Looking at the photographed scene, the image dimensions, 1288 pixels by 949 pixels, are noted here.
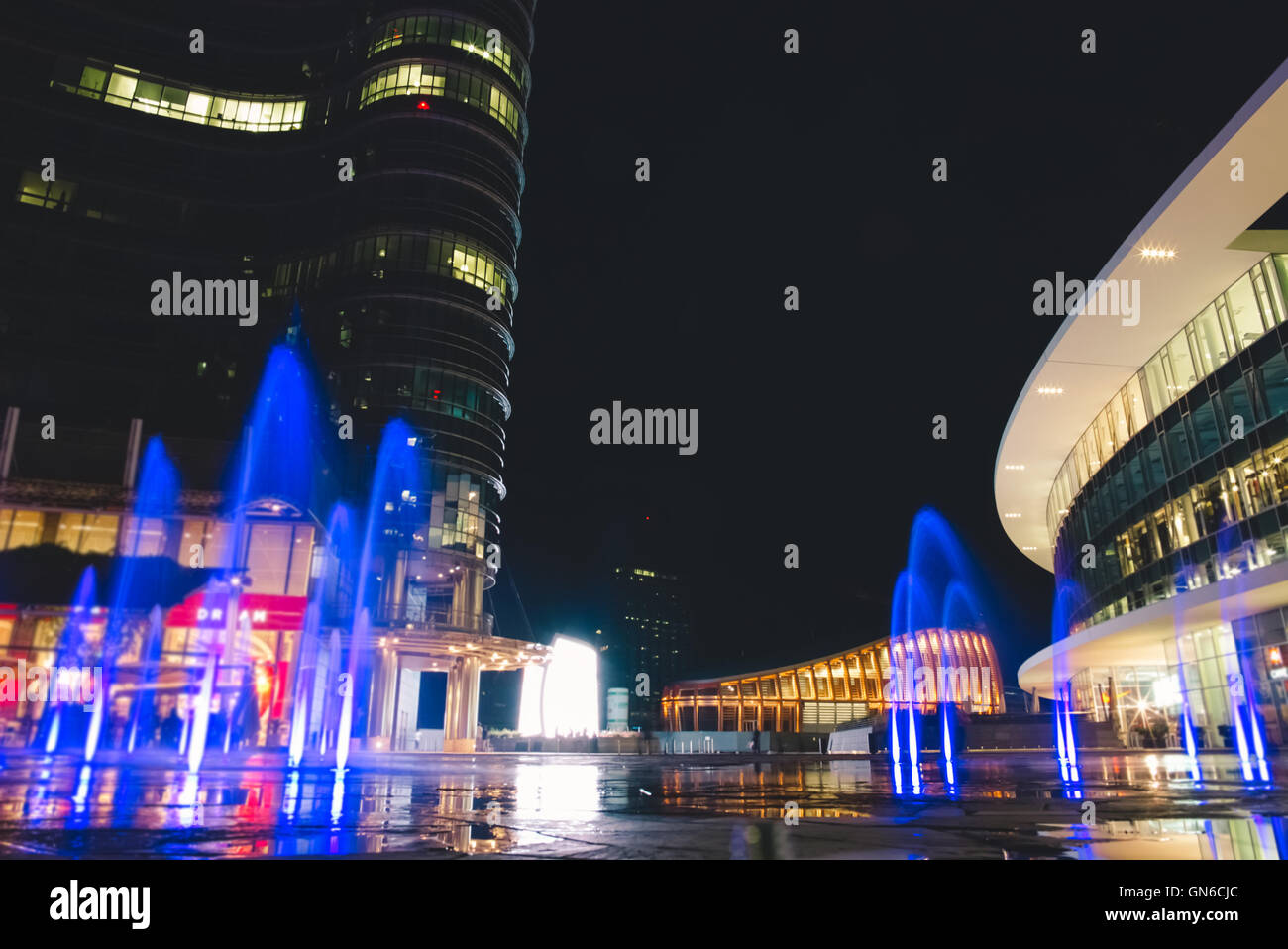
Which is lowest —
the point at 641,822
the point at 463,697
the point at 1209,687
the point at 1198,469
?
the point at 641,822

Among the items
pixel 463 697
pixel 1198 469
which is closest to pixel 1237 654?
pixel 1198 469

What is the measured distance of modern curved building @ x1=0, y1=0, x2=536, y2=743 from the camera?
4769cm

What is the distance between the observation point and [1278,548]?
25.7 m

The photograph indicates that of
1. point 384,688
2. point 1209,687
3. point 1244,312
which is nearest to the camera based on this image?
point 1244,312

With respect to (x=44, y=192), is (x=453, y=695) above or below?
below

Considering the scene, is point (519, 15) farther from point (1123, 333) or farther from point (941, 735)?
point (941, 735)

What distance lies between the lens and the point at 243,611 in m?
31.8

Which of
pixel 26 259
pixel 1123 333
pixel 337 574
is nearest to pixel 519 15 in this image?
pixel 26 259

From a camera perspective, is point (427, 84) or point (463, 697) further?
point (427, 84)

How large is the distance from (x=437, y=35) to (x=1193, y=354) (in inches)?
2368

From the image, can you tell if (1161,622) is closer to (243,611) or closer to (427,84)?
(243,611)

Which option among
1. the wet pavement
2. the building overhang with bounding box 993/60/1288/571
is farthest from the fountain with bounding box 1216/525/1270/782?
the wet pavement

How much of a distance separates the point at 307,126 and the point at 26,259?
83.2 feet

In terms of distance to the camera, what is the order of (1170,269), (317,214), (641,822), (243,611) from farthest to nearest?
(317,214)
(243,611)
(1170,269)
(641,822)
